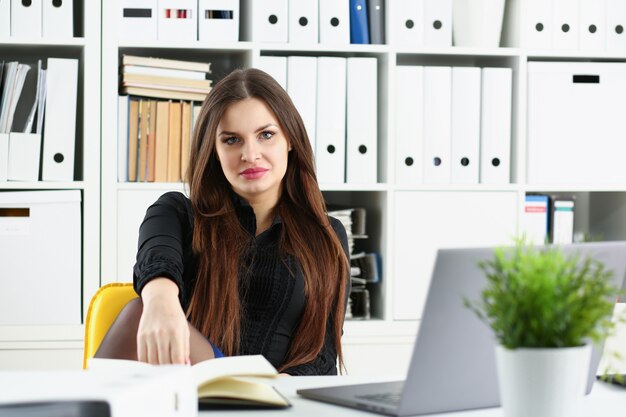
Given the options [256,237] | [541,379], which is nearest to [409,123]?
[256,237]

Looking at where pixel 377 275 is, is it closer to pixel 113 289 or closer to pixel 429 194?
pixel 429 194

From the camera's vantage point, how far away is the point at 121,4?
2580mm

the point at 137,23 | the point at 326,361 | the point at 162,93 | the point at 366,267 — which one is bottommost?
the point at 326,361

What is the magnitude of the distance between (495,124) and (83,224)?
1265 mm

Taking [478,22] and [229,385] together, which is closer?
[229,385]

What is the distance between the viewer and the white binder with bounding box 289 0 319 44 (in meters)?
2.65

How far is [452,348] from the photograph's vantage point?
997 millimetres

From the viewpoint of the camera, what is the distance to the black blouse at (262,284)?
1.74 m

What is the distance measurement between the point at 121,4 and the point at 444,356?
1.89 metres

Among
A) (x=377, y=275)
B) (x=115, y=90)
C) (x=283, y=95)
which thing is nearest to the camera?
(x=283, y=95)

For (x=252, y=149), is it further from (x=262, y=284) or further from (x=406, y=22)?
(x=406, y=22)

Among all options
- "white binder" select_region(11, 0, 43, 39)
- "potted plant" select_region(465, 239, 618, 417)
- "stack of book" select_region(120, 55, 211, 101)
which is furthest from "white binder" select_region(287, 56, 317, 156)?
"potted plant" select_region(465, 239, 618, 417)

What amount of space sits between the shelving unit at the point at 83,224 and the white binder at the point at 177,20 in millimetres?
178

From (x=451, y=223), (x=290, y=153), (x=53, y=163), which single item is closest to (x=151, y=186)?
(x=53, y=163)
